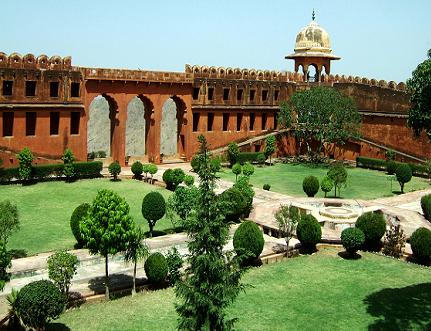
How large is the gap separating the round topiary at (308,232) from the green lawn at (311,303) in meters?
1.43

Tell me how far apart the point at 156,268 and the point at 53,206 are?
12860 mm

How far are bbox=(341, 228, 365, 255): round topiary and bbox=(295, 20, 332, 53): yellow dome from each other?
32.9 m

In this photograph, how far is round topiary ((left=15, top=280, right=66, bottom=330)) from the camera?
1476cm

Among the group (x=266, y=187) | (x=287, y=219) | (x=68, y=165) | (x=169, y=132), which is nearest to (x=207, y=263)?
(x=287, y=219)

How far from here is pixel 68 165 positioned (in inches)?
1393

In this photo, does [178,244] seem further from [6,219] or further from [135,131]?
[135,131]

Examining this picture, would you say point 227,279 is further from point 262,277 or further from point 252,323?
point 262,277

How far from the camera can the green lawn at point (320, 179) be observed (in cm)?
3475

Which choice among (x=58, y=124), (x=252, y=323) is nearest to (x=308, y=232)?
(x=252, y=323)

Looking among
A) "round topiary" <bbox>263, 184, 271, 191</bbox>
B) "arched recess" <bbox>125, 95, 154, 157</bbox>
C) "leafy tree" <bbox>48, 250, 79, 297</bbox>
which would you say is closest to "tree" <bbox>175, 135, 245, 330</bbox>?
"leafy tree" <bbox>48, 250, 79, 297</bbox>

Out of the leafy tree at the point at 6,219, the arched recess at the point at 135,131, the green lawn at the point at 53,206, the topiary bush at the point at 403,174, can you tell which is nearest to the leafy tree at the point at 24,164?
the green lawn at the point at 53,206

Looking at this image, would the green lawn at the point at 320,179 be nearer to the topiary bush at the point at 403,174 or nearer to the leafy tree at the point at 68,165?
the topiary bush at the point at 403,174

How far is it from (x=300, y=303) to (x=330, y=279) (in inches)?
111

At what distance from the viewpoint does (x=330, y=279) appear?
20.4 metres
